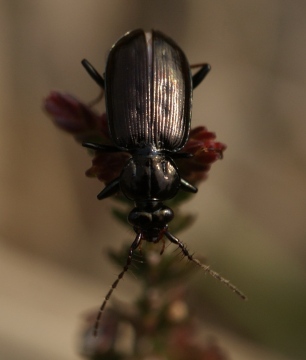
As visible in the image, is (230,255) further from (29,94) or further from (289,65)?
(29,94)

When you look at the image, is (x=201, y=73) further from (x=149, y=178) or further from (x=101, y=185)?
(x=101, y=185)

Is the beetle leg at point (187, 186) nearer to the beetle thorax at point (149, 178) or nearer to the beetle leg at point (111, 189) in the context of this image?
the beetle thorax at point (149, 178)

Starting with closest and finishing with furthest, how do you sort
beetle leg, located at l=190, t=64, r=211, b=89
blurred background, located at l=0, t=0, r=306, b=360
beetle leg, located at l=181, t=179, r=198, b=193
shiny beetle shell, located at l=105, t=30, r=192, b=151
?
beetle leg, located at l=181, t=179, r=198, b=193
shiny beetle shell, located at l=105, t=30, r=192, b=151
beetle leg, located at l=190, t=64, r=211, b=89
blurred background, located at l=0, t=0, r=306, b=360

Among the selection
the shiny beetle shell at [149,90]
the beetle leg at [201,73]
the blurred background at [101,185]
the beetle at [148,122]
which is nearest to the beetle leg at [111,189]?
the beetle at [148,122]

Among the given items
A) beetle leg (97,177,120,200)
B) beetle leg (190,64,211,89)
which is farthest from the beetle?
beetle leg (190,64,211,89)

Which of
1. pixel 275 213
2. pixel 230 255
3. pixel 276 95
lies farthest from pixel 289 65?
pixel 230 255

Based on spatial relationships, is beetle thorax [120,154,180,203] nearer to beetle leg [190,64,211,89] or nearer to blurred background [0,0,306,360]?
beetle leg [190,64,211,89]
